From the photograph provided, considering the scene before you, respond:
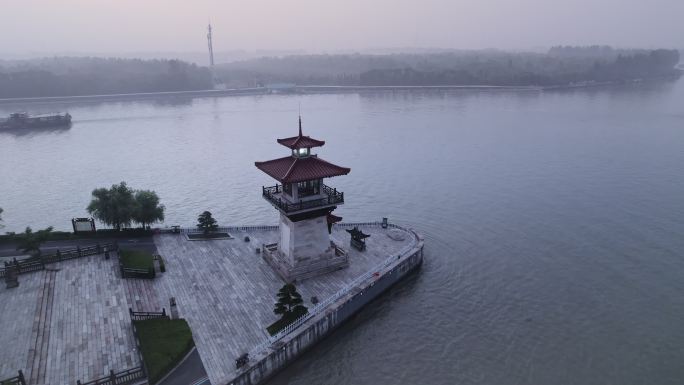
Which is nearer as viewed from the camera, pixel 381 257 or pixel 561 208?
pixel 381 257

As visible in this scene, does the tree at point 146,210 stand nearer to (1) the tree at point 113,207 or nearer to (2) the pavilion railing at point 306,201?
(1) the tree at point 113,207

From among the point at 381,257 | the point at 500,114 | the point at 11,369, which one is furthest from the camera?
the point at 500,114

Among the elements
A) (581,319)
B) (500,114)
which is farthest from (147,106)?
(581,319)

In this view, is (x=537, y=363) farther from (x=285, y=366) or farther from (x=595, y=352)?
(x=285, y=366)

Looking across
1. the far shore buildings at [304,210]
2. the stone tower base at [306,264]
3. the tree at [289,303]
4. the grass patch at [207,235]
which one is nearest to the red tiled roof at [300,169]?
the far shore buildings at [304,210]

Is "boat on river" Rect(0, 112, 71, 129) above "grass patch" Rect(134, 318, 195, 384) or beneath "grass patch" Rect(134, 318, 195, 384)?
above

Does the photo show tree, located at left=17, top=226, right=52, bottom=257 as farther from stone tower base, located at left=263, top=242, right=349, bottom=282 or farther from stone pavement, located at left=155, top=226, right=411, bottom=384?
stone tower base, located at left=263, top=242, right=349, bottom=282

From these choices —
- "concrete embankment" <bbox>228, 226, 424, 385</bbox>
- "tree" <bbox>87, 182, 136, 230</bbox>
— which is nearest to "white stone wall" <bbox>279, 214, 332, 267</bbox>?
"concrete embankment" <bbox>228, 226, 424, 385</bbox>
